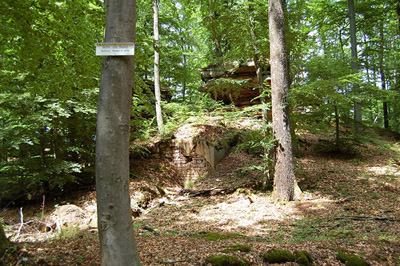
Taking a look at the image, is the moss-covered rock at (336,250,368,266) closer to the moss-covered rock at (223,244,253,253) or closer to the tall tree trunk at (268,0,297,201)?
the moss-covered rock at (223,244,253,253)

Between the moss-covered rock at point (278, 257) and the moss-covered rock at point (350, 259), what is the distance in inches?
25.5

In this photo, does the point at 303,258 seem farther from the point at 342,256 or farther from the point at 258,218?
the point at 258,218

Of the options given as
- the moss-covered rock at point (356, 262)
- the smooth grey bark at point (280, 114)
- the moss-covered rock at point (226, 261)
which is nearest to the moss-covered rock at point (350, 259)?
the moss-covered rock at point (356, 262)

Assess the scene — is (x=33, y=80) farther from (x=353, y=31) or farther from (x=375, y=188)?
(x=353, y=31)

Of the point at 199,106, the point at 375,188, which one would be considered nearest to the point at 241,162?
the point at 199,106

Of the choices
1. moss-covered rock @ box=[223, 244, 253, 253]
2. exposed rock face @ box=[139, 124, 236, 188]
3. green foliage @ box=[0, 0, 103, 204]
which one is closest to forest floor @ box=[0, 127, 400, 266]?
moss-covered rock @ box=[223, 244, 253, 253]

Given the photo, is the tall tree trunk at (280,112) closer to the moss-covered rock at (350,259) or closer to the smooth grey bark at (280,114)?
the smooth grey bark at (280,114)

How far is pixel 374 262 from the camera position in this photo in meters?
3.13

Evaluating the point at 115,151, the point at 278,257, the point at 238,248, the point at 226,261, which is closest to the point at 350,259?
the point at 278,257

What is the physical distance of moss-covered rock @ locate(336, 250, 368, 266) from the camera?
3.05m

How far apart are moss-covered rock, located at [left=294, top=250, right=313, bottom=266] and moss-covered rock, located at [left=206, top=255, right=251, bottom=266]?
2.17ft

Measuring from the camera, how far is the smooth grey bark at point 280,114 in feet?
21.1

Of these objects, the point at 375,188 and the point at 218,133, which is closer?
the point at 375,188

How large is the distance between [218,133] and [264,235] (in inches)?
261
